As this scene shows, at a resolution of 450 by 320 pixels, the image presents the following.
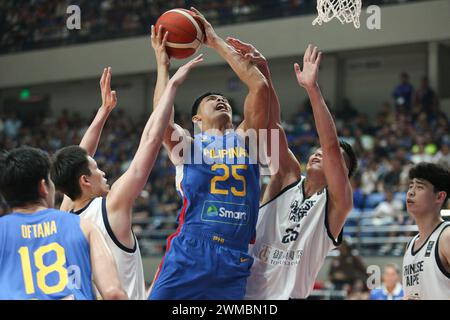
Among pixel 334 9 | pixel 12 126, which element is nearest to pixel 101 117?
pixel 334 9

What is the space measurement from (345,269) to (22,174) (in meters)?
7.38

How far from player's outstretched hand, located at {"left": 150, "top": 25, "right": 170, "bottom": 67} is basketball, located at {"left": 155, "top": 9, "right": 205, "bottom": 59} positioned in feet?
0.15

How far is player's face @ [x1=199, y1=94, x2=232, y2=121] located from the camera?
14.4 feet

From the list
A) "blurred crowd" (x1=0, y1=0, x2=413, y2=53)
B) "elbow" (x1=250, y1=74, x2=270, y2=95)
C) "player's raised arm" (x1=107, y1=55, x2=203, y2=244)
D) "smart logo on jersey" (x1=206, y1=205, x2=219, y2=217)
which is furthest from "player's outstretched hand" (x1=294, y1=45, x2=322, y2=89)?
"blurred crowd" (x1=0, y1=0, x2=413, y2=53)

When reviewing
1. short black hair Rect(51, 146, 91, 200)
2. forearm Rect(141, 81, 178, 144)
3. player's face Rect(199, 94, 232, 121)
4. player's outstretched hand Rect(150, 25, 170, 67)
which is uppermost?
player's outstretched hand Rect(150, 25, 170, 67)

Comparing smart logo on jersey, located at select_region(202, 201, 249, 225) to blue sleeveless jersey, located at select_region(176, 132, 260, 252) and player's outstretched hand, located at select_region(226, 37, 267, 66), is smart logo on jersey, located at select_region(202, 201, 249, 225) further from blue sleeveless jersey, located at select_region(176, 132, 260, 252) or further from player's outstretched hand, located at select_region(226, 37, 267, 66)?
player's outstretched hand, located at select_region(226, 37, 267, 66)

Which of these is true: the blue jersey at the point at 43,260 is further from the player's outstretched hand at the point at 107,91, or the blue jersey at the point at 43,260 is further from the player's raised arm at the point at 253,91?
the player's outstretched hand at the point at 107,91

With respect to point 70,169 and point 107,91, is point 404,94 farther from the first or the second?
point 70,169

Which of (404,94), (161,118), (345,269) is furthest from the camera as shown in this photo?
(404,94)

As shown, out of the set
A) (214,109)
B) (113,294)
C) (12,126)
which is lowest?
(113,294)

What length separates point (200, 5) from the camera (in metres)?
15.5

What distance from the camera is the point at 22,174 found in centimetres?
308

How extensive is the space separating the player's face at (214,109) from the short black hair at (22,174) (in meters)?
1.46
